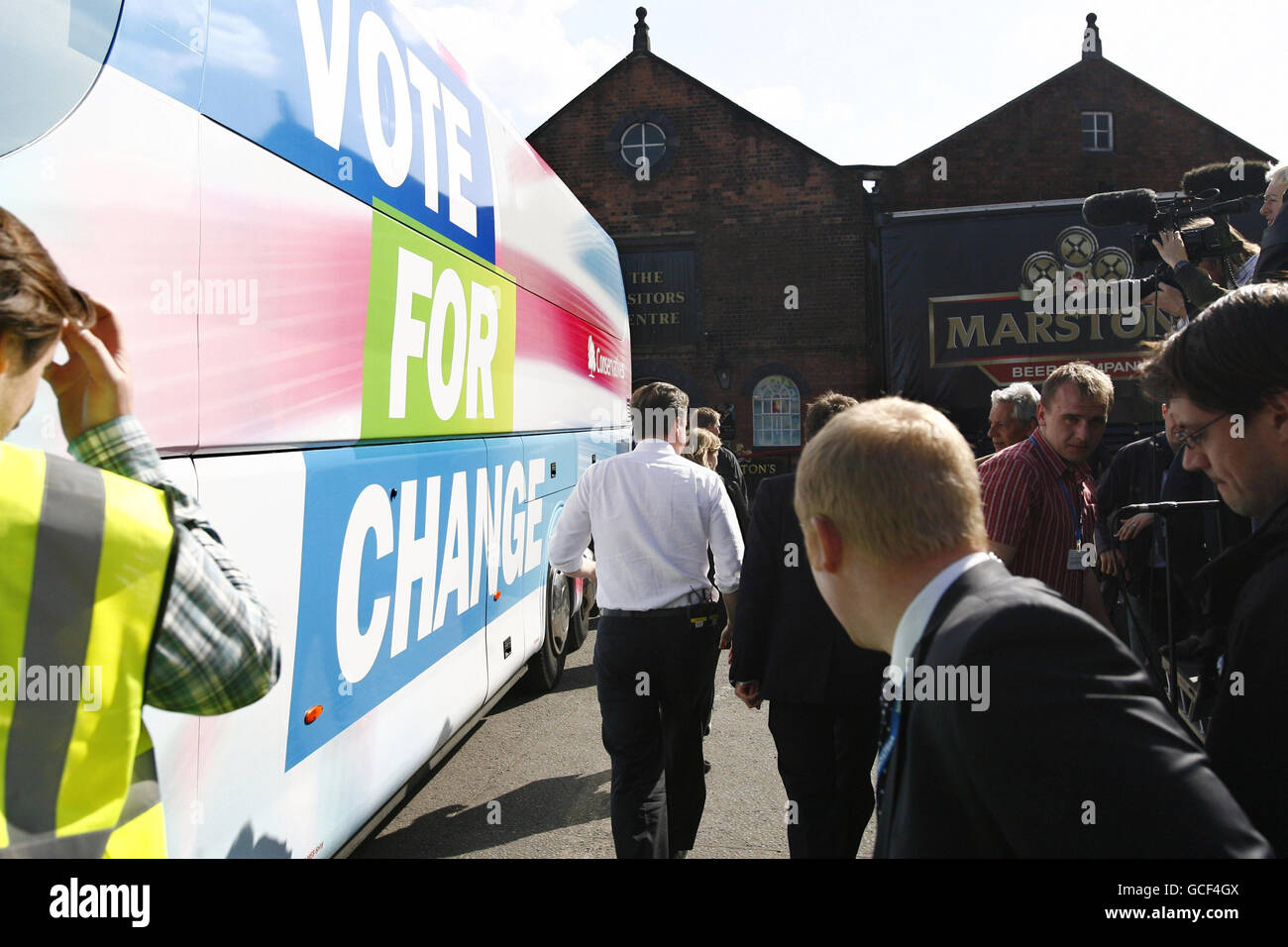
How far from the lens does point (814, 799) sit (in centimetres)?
304

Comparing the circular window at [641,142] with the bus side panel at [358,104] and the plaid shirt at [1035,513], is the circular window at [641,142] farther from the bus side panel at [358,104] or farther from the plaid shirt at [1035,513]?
the plaid shirt at [1035,513]

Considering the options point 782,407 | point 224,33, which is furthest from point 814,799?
point 782,407

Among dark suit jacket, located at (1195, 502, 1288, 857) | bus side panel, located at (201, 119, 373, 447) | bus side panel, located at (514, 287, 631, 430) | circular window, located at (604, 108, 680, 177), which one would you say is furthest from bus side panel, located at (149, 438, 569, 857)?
circular window, located at (604, 108, 680, 177)

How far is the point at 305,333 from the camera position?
2553 millimetres

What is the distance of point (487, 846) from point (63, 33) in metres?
3.32

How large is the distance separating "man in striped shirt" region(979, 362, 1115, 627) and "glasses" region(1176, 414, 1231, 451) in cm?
147

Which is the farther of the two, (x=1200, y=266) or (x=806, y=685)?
(x=1200, y=266)

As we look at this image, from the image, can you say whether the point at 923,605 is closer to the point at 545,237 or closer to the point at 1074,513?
the point at 1074,513

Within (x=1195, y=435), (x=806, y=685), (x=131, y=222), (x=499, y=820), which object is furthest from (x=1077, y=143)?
(x=131, y=222)

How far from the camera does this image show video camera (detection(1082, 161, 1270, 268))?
378 cm

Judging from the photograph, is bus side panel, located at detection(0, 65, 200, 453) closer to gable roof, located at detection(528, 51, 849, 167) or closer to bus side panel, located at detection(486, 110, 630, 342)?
bus side panel, located at detection(486, 110, 630, 342)

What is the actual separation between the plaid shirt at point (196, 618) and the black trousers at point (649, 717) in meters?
2.01

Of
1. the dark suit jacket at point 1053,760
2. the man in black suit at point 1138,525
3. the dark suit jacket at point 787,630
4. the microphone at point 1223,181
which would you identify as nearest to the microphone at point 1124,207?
the microphone at point 1223,181

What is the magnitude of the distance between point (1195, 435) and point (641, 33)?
2093cm
